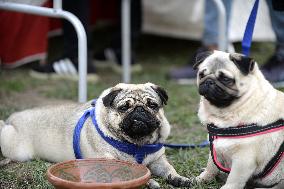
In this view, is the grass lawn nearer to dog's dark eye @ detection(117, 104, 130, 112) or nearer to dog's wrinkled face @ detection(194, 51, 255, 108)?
dog's dark eye @ detection(117, 104, 130, 112)

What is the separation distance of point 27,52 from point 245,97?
3792 millimetres

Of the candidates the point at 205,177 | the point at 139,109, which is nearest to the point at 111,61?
the point at 139,109

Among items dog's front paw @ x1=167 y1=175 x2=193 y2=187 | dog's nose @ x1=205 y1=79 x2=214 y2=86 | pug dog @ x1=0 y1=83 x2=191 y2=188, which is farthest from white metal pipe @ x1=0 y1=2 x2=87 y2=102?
dog's nose @ x1=205 y1=79 x2=214 y2=86

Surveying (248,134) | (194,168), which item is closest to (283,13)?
(194,168)

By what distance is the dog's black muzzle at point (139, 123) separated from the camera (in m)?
3.36

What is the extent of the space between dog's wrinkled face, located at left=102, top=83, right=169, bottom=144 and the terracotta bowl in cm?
27

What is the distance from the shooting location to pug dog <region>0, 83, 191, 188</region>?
343 cm

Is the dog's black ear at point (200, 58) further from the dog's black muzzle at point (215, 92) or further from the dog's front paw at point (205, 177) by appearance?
the dog's front paw at point (205, 177)

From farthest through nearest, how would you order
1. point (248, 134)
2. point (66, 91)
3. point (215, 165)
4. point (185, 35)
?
1. point (185, 35)
2. point (66, 91)
3. point (215, 165)
4. point (248, 134)

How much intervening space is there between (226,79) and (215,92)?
3.5 inches

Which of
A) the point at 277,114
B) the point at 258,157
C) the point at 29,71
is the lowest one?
the point at 29,71

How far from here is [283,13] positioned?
5.10 meters

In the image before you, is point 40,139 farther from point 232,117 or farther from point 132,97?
point 232,117

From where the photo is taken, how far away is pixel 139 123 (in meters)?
3.36
